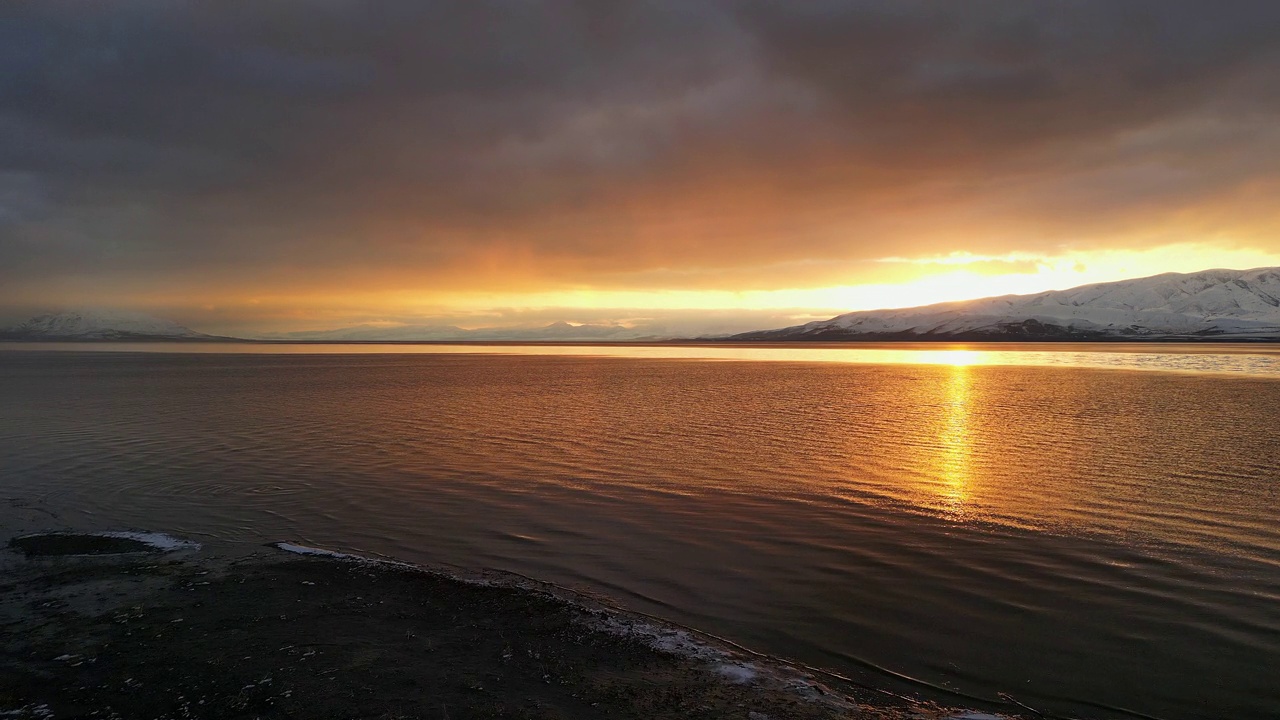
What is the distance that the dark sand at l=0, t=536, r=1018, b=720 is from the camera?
323 inches

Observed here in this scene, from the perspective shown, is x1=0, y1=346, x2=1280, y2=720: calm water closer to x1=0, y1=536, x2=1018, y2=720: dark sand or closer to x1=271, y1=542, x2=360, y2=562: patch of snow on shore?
x1=271, y1=542, x2=360, y2=562: patch of snow on shore

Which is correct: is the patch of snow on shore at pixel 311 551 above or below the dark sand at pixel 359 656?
below

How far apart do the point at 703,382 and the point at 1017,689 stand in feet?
Result: 178

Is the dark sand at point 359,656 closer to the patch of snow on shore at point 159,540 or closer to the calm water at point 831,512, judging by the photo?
the calm water at point 831,512

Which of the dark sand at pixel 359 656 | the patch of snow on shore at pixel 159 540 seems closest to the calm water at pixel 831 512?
the patch of snow on shore at pixel 159 540

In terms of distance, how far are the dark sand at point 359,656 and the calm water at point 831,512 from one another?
1382 millimetres

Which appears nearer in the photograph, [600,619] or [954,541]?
[600,619]

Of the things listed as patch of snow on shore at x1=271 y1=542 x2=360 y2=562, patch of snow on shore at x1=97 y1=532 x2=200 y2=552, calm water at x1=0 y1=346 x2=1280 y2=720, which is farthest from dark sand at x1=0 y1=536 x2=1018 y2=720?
patch of snow on shore at x1=97 y1=532 x2=200 y2=552

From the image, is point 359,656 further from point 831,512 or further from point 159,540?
point 831,512

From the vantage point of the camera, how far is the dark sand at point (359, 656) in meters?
8.21

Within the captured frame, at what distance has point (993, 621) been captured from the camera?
11203 mm

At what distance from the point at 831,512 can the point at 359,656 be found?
1213 cm

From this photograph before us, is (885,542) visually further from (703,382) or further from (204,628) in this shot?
(703,382)

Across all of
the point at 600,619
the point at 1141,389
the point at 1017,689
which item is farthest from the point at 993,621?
the point at 1141,389
